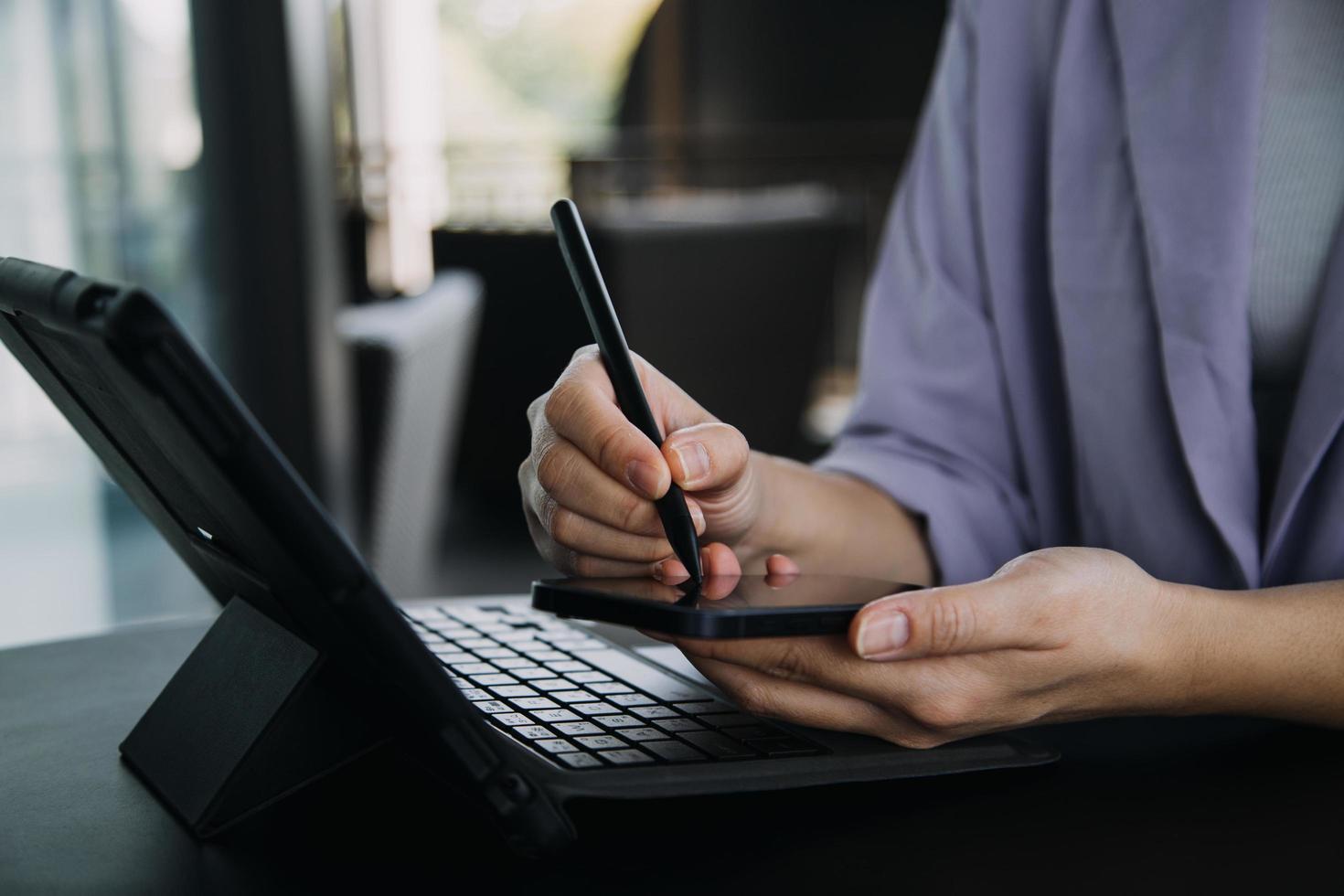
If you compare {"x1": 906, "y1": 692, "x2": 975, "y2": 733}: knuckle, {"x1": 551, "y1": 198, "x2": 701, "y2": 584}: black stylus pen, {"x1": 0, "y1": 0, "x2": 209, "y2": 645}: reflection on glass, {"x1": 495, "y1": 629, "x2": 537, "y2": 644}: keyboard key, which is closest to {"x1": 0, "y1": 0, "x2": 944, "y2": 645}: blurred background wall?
{"x1": 0, "y1": 0, "x2": 209, "y2": 645}: reflection on glass

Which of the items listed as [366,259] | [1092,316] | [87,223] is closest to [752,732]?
[1092,316]

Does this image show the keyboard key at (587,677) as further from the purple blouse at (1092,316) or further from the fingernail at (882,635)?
the purple blouse at (1092,316)

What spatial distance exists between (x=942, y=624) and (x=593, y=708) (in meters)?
0.13

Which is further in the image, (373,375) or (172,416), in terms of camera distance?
(373,375)

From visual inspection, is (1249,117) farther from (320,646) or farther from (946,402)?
(320,646)

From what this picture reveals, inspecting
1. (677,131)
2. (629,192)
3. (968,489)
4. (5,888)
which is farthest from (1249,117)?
(677,131)

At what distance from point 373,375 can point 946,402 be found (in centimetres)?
93

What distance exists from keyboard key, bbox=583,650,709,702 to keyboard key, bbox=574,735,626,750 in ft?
0.21

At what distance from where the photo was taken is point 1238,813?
1.43 feet

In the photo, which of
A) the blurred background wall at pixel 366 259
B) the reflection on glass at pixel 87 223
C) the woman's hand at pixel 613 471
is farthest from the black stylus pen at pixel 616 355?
the reflection on glass at pixel 87 223

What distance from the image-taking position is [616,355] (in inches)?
21.6

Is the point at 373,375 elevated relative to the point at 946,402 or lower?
lower

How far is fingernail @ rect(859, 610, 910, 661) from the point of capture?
1.38ft

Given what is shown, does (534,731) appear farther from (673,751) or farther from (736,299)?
(736,299)
